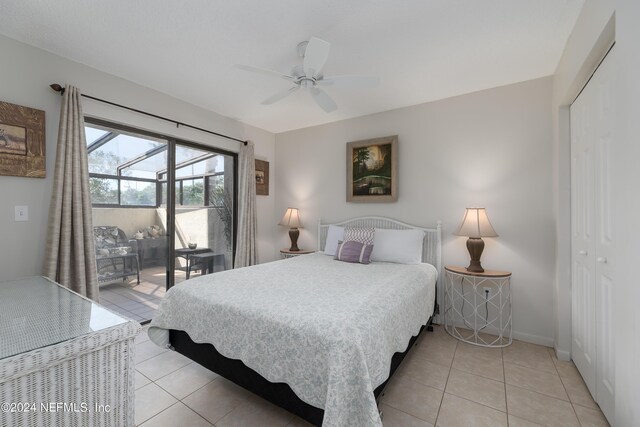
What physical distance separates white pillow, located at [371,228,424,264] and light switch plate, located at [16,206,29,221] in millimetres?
3271

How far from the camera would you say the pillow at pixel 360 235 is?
11.0 feet

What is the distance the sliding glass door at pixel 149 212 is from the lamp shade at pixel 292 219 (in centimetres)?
95

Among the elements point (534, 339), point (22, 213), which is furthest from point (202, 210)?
point (534, 339)

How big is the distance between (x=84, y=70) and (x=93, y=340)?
2.88 m

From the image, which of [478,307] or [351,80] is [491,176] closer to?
[478,307]

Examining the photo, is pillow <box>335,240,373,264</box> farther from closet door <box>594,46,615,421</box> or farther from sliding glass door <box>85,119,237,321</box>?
sliding glass door <box>85,119,237,321</box>

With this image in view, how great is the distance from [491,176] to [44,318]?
11.9ft

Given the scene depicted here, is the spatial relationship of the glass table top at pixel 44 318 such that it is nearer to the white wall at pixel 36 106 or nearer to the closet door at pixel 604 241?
the white wall at pixel 36 106

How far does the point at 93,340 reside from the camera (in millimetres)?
896

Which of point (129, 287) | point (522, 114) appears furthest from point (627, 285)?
point (129, 287)

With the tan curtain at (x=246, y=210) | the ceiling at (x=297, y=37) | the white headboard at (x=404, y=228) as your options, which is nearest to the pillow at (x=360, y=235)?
the white headboard at (x=404, y=228)

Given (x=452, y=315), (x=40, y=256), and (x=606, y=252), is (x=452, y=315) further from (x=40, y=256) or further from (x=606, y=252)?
(x=40, y=256)

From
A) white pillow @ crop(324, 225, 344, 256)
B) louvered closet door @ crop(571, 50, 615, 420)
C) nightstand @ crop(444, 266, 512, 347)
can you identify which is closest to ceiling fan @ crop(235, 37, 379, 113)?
louvered closet door @ crop(571, 50, 615, 420)

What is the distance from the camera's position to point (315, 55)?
6.12 feet
